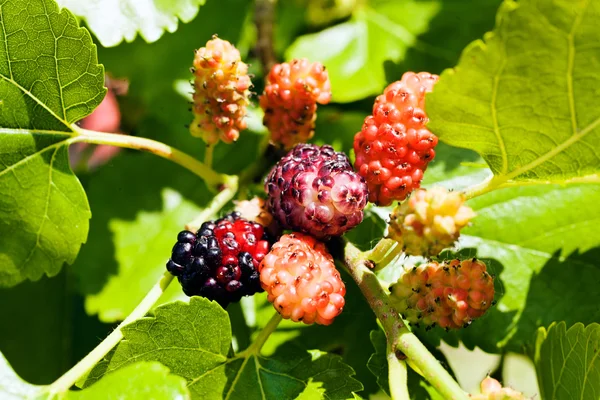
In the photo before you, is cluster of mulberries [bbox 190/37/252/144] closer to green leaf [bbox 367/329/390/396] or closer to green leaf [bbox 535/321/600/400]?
green leaf [bbox 367/329/390/396]

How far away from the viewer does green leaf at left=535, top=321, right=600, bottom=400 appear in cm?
79

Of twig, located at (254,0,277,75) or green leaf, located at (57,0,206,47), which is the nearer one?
green leaf, located at (57,0,206,47)

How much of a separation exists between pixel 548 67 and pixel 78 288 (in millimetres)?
928

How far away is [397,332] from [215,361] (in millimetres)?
244

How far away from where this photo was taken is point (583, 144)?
75 cm

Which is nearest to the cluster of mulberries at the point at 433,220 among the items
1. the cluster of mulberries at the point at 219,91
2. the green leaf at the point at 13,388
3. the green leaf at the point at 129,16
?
the cluster of mulberries at the point at 219,91

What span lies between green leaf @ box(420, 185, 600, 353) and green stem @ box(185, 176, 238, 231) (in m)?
0.35

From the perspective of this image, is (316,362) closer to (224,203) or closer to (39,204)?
(224,203)

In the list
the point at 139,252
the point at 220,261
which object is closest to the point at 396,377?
the point at 220,261

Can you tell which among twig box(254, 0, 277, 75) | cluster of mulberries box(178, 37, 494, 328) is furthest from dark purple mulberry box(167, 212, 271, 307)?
twig box(254, 0, 277, 75)

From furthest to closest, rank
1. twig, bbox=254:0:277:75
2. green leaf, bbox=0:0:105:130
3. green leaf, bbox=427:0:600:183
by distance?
1. twig, bbox=254:0:277:75
2. green leaf, bbox=0:0:105:130
3. green leaf, bbox=427:0:600:183

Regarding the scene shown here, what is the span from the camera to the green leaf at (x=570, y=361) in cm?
79

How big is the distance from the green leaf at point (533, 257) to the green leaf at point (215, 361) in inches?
9.0

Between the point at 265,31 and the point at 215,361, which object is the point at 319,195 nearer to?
the point at 215,361
